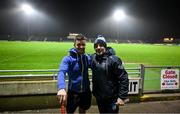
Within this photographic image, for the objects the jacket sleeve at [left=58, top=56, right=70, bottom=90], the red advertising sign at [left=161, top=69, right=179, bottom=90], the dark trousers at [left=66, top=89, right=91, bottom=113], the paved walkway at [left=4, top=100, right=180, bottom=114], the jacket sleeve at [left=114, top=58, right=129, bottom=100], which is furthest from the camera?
the red advertising sign at [left=161, top=69, right=179, bottom=90]

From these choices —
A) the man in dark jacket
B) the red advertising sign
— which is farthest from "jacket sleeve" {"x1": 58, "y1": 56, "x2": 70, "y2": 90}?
the red advertising sign

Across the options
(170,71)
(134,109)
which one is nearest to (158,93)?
(170,71)

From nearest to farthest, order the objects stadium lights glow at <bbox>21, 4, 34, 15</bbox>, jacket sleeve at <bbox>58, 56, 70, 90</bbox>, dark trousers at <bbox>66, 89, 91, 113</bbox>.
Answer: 1. jacket sleeve at <bbox>58, 56, 70, 90</bbox>
2. dark trousers at <bbox>66, 89, 91, 113</bbox>
3. stadium lights glow at <bbox>21, 4, 34, 15</bbox>

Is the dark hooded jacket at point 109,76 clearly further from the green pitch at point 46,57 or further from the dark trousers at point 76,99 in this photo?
the green pitch at point 46,57

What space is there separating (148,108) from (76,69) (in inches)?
153

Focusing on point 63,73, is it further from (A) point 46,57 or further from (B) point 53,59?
(A) point 46,57

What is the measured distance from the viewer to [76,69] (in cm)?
432

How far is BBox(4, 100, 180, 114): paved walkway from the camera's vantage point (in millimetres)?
7129

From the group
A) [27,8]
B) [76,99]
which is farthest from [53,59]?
[27,8]

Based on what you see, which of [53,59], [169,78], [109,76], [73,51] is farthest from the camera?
[53,59]

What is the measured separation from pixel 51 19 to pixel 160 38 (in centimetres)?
2861

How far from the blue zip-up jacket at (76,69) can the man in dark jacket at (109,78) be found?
17 centimetres

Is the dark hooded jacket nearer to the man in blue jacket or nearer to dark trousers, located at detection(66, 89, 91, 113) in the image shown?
the man in blue jacket

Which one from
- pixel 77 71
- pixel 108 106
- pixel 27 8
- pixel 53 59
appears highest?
Answer: pixel 27 8
